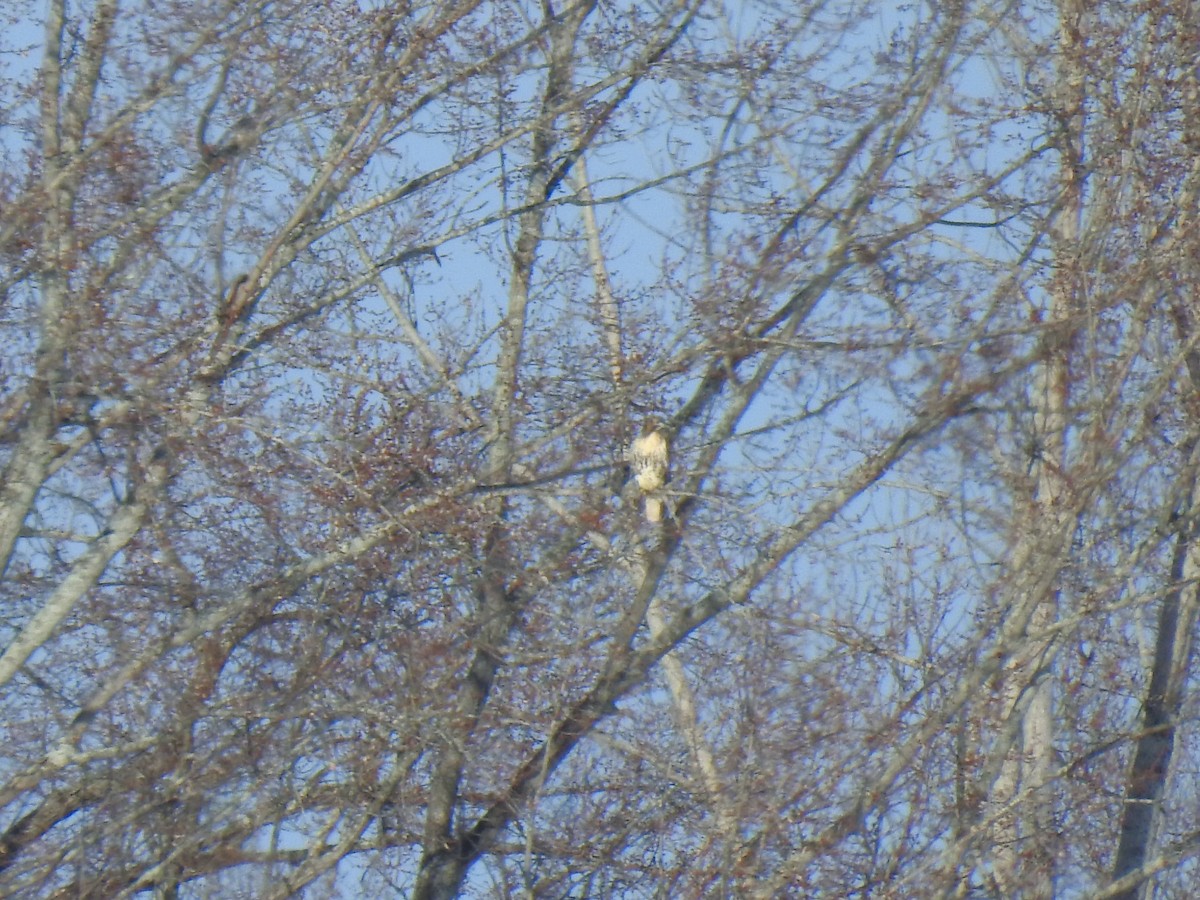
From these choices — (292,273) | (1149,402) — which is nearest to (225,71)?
(292,273)

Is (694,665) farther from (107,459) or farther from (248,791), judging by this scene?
(107,459)

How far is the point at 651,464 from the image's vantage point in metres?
7.49

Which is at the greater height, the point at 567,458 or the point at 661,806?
the point at 567,458

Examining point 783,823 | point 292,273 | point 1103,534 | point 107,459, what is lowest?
point 783,823

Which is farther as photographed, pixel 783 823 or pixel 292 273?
pixel 292 273

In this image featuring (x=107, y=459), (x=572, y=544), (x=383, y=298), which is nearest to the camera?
(x=107, y=459)

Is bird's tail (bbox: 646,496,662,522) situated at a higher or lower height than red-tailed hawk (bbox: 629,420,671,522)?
lower

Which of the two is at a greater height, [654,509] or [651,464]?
[651,464]

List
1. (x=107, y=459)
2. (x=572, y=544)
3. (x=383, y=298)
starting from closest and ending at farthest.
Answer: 1. (x=107, y=459)
2. (x=572, y=544)
3. (x=383, y=298)

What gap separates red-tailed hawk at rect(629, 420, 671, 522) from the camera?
7422 mm

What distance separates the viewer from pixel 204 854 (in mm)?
7426

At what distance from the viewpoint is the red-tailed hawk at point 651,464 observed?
742cm

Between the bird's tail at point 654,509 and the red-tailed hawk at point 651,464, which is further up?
the red-tailed hawk at point 651,464

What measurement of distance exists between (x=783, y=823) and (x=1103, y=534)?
1.73 metres
